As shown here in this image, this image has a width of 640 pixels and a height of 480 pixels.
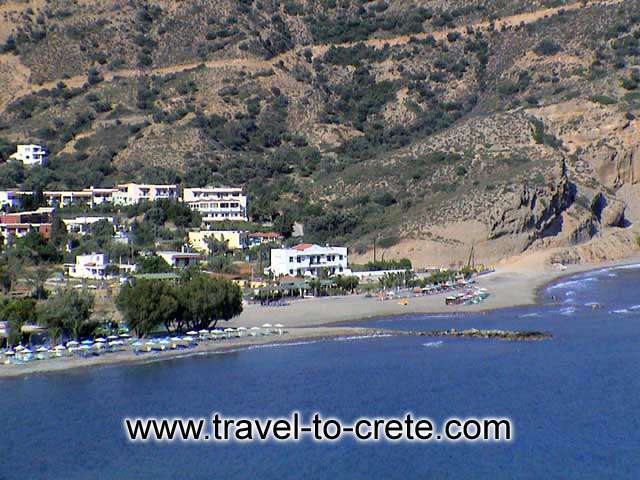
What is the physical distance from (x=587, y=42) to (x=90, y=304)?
8520 cm

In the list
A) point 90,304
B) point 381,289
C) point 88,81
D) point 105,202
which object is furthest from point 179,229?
point 88,81

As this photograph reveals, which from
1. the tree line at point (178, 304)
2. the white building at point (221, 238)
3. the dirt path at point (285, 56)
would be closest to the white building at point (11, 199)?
the white building at point (221, 238)

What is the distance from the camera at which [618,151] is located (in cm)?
10750

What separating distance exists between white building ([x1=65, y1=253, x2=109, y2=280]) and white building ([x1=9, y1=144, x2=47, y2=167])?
3195cm

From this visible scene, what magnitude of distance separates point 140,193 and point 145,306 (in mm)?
41208

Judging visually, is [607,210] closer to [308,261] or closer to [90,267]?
[308,261]

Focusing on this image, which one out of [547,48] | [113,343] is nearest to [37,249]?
[113,343]

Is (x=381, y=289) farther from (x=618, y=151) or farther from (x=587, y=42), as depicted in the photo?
(x=587, y=42)

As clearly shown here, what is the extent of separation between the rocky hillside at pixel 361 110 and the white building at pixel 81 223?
11.5m

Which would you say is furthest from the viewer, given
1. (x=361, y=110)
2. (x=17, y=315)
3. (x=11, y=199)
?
(x=361, y=110)

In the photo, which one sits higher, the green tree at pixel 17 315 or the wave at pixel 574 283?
the wave at pixel 574 283

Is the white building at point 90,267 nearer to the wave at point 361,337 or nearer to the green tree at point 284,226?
the green tree at point 284,226

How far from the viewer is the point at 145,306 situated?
56.3 metres

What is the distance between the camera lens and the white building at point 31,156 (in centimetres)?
10796
